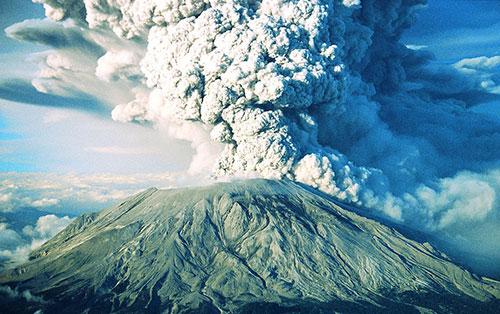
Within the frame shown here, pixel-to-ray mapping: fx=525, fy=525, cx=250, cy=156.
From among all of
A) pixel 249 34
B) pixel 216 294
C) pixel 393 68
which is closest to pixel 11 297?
pixel 216 294

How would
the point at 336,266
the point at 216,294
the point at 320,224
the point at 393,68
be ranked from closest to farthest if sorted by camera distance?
the point at 216,294
the point at 336,266
the point at 320,224
the point at 393,68

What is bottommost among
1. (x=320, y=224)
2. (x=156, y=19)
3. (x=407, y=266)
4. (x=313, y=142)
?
(x=407, y=266)

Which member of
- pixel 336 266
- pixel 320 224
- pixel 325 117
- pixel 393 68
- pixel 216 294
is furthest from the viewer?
pixel 393 68

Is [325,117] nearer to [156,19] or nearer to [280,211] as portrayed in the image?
[280,211]

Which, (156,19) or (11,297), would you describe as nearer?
(11,297)

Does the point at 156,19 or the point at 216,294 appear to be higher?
the point at 156,19

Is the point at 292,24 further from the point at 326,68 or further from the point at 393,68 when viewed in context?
the point at 393,68
